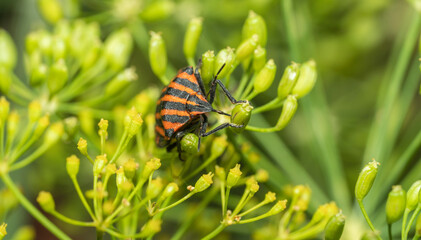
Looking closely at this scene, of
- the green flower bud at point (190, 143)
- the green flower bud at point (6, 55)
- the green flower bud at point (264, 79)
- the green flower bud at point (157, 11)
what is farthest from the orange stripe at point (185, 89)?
the green flower bud at point (157, 11)

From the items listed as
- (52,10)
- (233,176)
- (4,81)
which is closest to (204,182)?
(233,176)

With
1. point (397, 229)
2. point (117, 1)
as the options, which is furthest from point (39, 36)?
point (397, 229)

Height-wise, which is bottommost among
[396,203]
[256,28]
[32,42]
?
[396,203]

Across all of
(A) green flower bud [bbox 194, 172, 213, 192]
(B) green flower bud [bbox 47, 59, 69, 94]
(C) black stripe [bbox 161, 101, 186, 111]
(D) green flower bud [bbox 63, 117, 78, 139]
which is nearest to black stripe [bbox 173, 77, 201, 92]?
(C) black stripe [bbox 161, 101, 186, 111]

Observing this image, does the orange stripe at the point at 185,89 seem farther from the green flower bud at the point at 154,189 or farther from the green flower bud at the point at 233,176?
the green flower bud at the point at 154,189

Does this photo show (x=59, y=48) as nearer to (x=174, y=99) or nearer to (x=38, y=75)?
(x=38, y=75)
